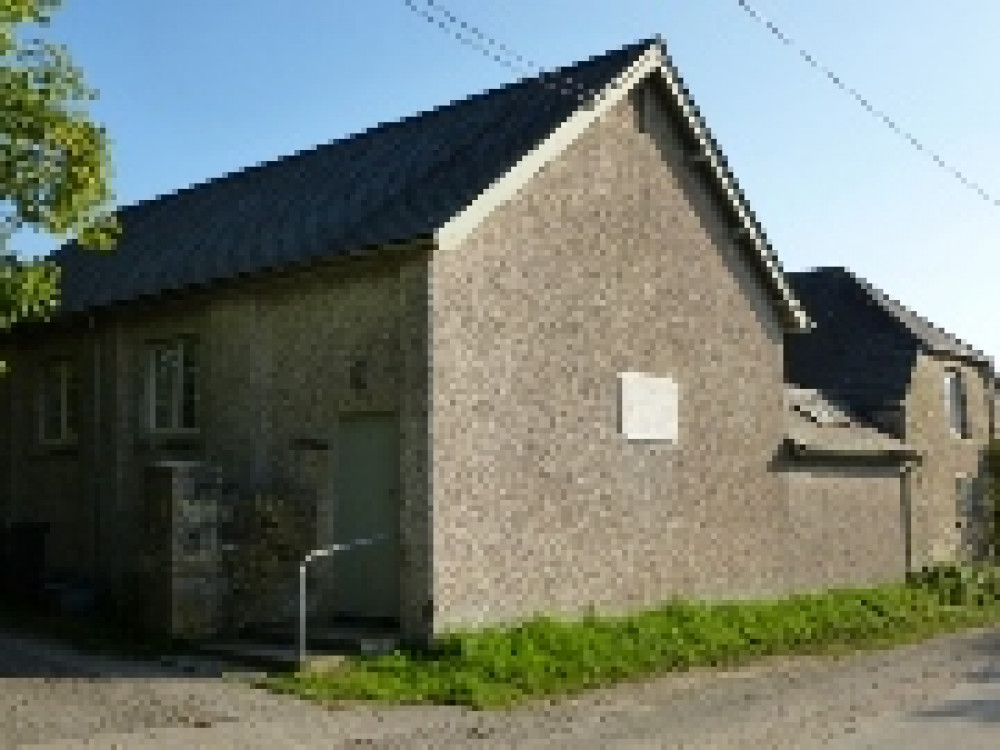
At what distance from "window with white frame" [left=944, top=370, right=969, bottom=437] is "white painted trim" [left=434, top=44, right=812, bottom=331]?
9.22 m

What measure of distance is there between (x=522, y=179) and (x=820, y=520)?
29.9 ft

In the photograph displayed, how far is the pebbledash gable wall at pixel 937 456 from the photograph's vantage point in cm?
2586

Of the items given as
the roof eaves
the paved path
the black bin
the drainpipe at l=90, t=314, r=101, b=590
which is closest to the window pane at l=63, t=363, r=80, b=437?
the drainpipe at l=90, t=314, r=101, b=590

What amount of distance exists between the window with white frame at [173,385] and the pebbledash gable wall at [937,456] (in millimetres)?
14278

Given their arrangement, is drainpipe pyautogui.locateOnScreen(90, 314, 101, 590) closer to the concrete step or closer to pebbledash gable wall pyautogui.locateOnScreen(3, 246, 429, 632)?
pebbledash gable wall pyautogui.locateOnScreen(3, 246, 429, 632)

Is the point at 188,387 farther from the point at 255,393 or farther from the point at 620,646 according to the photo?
the point at 620,646

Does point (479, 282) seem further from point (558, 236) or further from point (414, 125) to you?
point (414, 125)

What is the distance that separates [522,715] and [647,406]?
6559 mm

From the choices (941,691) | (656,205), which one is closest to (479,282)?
(656,205)

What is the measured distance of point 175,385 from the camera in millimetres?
18328

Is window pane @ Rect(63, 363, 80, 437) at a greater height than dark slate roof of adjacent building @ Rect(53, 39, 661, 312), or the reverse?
dark slate roof of adjacent building @ Rect(53, 39, 661, 312)

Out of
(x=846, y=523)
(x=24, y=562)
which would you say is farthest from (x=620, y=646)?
(x=24, y=562)

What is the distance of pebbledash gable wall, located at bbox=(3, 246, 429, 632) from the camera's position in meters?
14.8

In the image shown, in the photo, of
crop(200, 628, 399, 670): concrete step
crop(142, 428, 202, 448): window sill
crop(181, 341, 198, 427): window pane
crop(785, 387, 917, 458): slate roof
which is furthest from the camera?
crop(785, 387, 917, 458): slate roof
